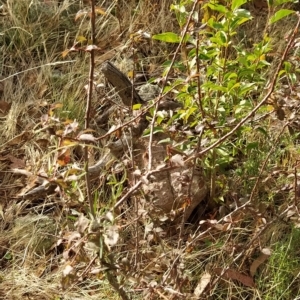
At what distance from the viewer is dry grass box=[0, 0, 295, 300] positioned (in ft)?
7.26

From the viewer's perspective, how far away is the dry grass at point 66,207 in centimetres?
221

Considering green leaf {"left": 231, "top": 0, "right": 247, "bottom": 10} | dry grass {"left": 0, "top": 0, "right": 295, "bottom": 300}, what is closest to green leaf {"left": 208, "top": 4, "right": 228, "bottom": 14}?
green leaf {"left": 231, "top": 0, "right": 247, "bottom": 10}

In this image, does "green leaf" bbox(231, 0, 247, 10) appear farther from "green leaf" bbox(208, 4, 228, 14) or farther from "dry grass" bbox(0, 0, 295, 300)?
"dry grass" bbox(0, 0, 295, 300)

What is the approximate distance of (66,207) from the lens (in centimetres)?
215

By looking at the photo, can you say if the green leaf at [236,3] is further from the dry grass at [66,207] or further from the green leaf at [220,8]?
the dry grass at [66,207]

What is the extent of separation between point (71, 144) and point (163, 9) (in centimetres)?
217

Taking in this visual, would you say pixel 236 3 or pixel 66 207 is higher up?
pixel 236 3

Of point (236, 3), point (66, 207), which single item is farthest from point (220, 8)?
point (66, 207)

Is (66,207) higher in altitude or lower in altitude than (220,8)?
lower

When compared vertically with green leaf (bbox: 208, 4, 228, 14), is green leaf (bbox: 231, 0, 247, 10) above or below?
above

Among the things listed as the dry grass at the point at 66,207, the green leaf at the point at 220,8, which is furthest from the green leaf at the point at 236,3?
the dry grass at the point at 66,207

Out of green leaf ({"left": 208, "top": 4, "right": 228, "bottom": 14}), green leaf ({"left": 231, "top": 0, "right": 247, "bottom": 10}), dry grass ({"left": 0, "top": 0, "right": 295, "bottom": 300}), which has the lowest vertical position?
dry grass ({"left": 0, "top": 0, "right": 295, "bottom": 300})

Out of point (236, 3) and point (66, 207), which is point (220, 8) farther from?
point (66, 207)

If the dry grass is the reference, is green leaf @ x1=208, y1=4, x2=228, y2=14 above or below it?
above
